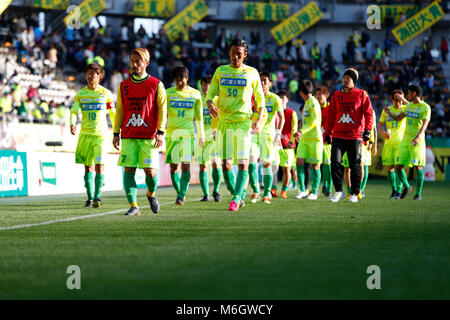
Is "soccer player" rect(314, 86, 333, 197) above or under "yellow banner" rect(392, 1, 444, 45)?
under

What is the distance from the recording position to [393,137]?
1464 centimetres

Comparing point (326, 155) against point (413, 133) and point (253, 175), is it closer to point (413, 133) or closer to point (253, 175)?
point (413, 133)

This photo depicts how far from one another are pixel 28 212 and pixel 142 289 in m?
6.41

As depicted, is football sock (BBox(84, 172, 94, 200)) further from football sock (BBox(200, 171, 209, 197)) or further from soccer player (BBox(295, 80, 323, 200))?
soccer player (BBox(295, 80, 323, 200))

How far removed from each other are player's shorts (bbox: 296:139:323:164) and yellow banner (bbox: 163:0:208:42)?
2327 cm

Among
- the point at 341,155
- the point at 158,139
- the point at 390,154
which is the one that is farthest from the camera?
the point at 390,154

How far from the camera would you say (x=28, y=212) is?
33.0 feet

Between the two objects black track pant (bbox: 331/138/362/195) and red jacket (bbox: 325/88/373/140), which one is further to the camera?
black track pant (bbox: 331/138/362/195)

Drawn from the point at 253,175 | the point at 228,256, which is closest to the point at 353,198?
the point at 253,175

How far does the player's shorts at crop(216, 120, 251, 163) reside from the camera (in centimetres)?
957

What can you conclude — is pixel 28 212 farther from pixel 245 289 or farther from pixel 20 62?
pixel 20 62

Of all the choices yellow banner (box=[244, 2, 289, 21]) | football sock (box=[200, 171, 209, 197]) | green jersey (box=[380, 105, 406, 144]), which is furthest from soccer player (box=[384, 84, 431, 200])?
yellow banner (box=[244, 2, 289, 21])

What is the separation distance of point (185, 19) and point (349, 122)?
85.6 ft
